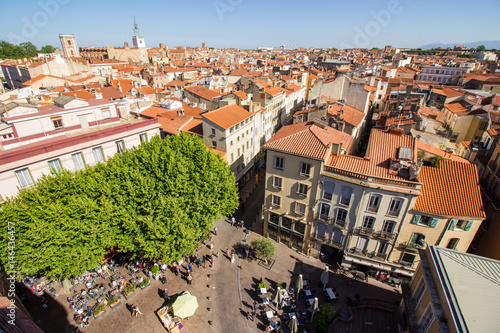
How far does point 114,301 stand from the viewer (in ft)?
78.5

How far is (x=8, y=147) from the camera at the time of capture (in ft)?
76.0

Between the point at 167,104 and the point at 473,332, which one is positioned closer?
the point at 473,332

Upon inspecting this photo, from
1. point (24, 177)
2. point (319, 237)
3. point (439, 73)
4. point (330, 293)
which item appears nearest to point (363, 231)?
point (319, 237)

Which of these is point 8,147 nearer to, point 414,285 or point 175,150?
point 175,150

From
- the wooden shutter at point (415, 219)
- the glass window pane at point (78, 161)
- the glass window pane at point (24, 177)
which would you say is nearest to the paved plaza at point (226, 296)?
the wooden shutter at point (415, 219)

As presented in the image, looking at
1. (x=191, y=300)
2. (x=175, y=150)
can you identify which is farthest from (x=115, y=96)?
Answer: (x=191, y=300)

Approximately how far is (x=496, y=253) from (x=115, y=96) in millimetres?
71172

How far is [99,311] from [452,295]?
28.1 metres

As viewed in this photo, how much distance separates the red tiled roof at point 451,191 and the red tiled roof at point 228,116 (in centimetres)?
2626

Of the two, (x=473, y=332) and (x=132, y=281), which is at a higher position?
(x=473, y=332)

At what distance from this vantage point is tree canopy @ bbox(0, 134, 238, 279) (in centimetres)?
1861

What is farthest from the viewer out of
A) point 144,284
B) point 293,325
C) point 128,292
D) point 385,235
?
point 144,284

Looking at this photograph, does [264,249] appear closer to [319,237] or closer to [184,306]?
[319,237]

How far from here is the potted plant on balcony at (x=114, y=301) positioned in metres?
23.8
